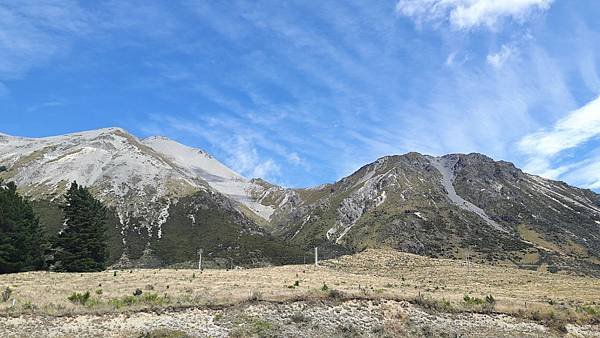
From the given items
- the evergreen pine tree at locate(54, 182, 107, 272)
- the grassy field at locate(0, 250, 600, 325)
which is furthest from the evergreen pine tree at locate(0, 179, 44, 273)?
the grassy field at locate(0, 250, 600, 325)

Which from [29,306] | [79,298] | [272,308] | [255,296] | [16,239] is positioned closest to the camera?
[29,306]

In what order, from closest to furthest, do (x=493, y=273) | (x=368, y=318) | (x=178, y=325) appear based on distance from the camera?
1. (x=178, y=325)
2. (x=368, y=318)
3. (x=493, y=273)

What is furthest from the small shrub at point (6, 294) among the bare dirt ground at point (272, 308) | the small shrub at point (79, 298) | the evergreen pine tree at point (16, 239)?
the evergreen pine tree at point (16, 239)

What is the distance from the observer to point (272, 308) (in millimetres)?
36906

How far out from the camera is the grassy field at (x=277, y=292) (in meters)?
35.6

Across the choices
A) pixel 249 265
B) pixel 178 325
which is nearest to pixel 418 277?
pixel 178 325

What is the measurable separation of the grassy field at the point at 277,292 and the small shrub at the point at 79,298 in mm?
27

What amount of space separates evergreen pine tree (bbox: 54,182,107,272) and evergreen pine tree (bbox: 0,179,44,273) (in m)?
2.92

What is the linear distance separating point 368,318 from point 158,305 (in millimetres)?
15736

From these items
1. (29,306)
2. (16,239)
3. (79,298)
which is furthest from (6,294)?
(16,239)

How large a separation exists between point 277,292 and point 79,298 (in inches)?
582

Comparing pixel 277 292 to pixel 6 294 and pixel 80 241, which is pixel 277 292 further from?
pixel 80 241

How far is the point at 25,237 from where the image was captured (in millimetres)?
64688

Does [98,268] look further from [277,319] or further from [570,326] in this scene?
[570,326]
